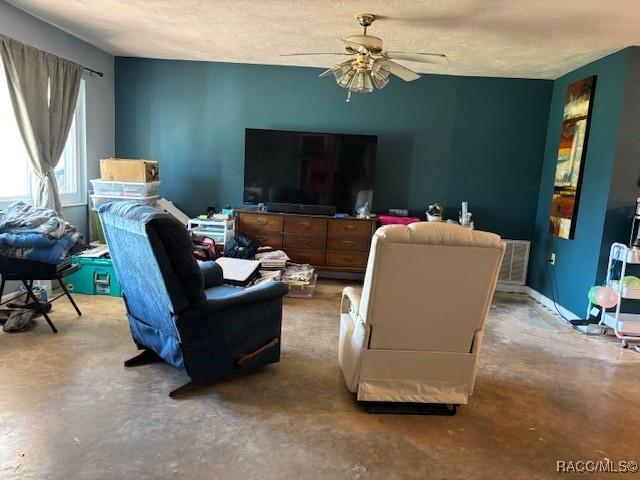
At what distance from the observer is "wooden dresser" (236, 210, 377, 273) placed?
4.92 m

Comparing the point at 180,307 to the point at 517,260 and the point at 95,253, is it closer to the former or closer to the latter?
the point at 95,253

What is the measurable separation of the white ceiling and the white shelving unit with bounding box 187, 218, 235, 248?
69.7 inches

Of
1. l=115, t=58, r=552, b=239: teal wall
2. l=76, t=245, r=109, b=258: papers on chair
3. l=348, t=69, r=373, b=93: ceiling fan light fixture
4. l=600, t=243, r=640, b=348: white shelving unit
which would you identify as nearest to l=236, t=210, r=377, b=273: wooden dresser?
l=115, t=58, r=552, b=239: teal wall

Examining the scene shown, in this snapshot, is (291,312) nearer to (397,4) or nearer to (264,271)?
(264,271)

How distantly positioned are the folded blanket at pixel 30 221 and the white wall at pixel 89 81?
1201 millimetres

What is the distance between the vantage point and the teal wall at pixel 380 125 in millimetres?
5172

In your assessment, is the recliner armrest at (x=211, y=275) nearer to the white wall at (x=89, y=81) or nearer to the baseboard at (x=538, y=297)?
the white wall at (x=89, y=81)

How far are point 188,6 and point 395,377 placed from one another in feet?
9.73

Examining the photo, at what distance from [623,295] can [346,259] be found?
99.9 inches

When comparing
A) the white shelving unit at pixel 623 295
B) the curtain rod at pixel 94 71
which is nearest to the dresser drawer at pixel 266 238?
the curtain rod at pixel 94 71

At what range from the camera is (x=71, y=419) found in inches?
86.3

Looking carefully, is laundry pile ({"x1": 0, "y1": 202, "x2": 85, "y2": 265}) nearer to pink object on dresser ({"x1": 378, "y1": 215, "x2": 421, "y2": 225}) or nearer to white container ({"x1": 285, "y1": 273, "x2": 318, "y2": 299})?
white container ({"x1": 285, "y1": 273, "x2": 318, "y2": 299})

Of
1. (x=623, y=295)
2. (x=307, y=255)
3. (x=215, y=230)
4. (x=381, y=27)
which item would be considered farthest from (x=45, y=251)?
A: (x=623, y=295)

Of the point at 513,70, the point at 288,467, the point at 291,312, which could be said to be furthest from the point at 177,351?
the point at 513,70
